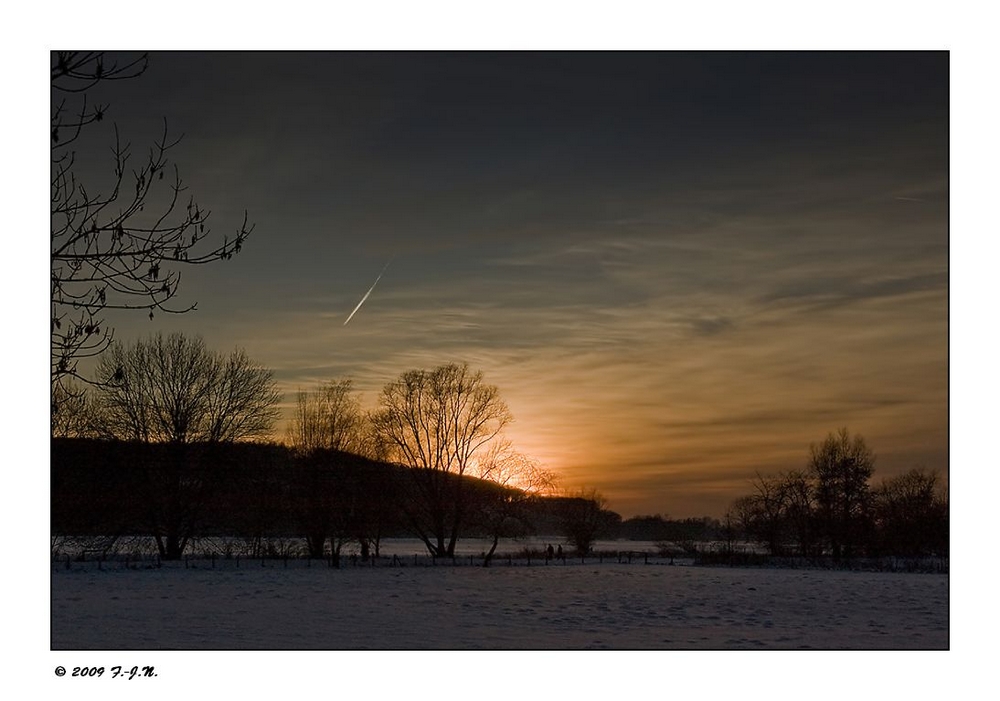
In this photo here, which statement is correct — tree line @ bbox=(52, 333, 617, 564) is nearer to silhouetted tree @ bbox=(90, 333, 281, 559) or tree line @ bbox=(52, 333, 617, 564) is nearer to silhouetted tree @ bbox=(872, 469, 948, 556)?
silhouetted tree @ bbox=(90, 333, 281, 559)

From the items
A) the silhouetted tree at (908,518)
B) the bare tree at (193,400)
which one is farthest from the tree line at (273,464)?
the silhouetted tree at (908,518)

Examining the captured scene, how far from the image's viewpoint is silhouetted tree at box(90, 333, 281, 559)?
43.3 meters

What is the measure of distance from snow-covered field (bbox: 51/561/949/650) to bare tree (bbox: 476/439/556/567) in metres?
14.5

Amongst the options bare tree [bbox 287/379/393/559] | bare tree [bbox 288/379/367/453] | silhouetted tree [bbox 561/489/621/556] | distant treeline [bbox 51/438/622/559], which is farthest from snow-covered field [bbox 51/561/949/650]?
silhouetted tree [bbox 561/489/621/556]

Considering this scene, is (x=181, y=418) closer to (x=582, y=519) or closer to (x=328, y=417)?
(x=328, y=417)

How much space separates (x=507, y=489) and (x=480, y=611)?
3456 centimetres

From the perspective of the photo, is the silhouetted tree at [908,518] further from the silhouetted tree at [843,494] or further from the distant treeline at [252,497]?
the distant treeline at [252,497]

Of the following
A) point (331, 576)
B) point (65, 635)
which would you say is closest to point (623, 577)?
point (331, 576)

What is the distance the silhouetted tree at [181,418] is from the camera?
1705 inches

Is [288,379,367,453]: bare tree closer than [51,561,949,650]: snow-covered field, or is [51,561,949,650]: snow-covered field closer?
[51,561,949,650]: snow-covered field
